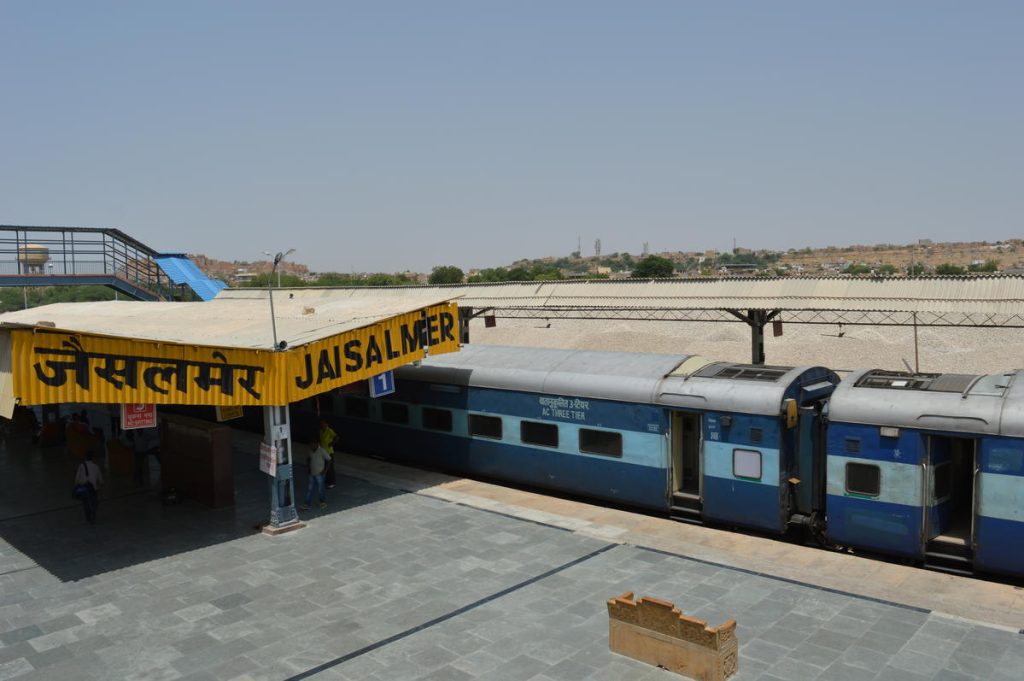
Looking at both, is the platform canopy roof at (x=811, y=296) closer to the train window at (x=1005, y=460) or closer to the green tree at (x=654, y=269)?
the train window at (x=1005, y=460)

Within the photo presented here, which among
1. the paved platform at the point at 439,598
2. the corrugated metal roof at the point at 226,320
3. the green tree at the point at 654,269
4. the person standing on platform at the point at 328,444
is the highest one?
the green tree at the point at 654,269

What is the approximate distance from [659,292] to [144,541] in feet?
63.4

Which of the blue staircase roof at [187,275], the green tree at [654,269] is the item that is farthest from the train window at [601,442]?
the green tree at [654,269]

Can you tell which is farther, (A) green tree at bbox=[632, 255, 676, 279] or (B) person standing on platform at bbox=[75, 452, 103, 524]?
(A) green tree at bbox=[632, 255, 676, 279]

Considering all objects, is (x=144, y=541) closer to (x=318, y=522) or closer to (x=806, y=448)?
(x=318, y=522)

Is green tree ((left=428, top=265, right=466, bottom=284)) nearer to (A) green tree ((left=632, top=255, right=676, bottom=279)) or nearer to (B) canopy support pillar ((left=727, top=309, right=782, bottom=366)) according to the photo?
(A) green tree ((left=632, top=255, right=676, bottom=279))

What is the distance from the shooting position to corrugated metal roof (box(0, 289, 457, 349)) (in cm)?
1731

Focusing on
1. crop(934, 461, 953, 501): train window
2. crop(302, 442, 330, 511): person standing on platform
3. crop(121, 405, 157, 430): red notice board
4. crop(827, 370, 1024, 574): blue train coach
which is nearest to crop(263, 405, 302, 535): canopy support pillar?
crop(302, 442, 330, 511): person standing on platform

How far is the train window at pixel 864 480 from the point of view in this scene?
1369 centimetres

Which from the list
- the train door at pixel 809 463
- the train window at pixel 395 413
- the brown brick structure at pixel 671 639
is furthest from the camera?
the train window at pixel 395 413

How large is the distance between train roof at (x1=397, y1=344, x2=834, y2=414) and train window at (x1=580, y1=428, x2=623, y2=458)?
828 mm

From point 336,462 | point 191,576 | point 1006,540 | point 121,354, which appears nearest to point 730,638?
point 1006,540

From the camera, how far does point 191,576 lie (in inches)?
559

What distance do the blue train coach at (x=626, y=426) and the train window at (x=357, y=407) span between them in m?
0.83
